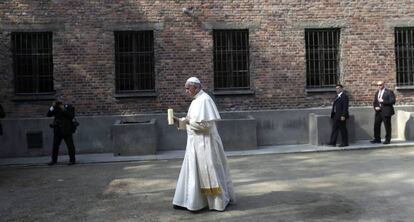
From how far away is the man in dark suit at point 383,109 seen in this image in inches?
611

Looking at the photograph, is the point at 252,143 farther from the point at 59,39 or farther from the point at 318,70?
the point at 59,39

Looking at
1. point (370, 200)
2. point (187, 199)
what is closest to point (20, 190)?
point (187, 199)

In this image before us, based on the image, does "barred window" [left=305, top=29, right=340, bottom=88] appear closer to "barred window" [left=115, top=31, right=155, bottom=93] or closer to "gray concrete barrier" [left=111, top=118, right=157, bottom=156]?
"barred window" [left=115, top=31, right=155, bottom=93]

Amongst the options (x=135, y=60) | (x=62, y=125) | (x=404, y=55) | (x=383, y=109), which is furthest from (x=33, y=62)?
(x=404, y=55)

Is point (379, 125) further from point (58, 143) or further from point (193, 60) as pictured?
point (58, 143)

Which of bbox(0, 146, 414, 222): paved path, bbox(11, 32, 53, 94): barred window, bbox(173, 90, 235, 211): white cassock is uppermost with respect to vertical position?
bbox(11, 32, 53, 94): barred window

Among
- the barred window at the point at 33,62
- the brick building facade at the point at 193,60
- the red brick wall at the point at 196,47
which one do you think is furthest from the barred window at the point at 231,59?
the barred window at the point at 33,62

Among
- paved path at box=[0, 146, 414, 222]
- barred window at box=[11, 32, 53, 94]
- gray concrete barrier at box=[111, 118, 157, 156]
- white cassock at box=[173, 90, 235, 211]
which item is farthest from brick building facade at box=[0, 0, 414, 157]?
white cassock at box=[173, 90, 235, 211]

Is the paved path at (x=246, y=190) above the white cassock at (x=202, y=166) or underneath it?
underneath

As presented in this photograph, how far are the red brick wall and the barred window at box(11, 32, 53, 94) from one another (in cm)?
27

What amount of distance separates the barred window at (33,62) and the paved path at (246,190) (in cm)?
314

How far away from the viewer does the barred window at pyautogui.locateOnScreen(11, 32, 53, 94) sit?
623 inches

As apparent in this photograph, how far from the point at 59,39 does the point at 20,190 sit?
672 cm

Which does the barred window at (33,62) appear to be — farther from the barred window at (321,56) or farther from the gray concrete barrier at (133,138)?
the barred window at (321,56)
